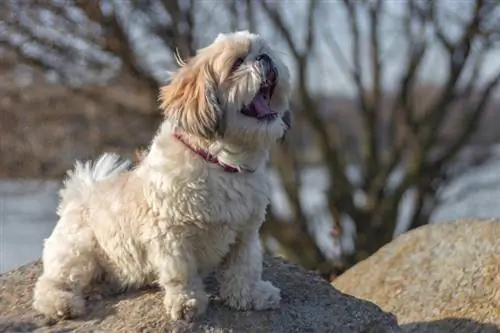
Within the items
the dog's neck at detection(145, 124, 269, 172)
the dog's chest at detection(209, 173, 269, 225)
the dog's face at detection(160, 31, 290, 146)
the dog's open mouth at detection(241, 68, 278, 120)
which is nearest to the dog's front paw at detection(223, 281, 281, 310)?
the dog's chest at detection(209, 173, 269, 225)

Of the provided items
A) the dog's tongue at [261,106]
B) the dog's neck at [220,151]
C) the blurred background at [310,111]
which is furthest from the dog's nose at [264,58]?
the blurred background at [310,111]

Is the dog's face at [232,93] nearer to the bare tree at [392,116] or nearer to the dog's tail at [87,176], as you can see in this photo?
the dog's tail at [87,176]

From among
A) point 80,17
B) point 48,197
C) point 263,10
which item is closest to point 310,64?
point 263,10

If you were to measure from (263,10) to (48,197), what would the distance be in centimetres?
382

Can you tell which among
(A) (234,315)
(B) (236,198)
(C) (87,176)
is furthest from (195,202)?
(C) (87,176)

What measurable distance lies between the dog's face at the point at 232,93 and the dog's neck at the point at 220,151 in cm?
5

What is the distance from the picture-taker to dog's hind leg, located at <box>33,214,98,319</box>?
210 inches

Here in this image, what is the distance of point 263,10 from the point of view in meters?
12.0

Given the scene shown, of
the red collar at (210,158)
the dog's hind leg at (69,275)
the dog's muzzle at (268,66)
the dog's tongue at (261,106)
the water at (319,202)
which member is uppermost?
the water at (319,202)

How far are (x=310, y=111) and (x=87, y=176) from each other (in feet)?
22.8

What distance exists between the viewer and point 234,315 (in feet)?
17.2

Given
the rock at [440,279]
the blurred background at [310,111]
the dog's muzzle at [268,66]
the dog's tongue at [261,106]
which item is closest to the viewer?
the dog's muzzle at [268,66]

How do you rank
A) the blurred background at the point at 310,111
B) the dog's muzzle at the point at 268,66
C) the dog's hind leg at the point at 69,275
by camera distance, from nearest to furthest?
the dog's muzzle at the point at 268,66 < the dog's hind leg at the point at 69,275 < the blurred background at the point at 310,111

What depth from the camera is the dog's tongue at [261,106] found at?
15.8 ft
